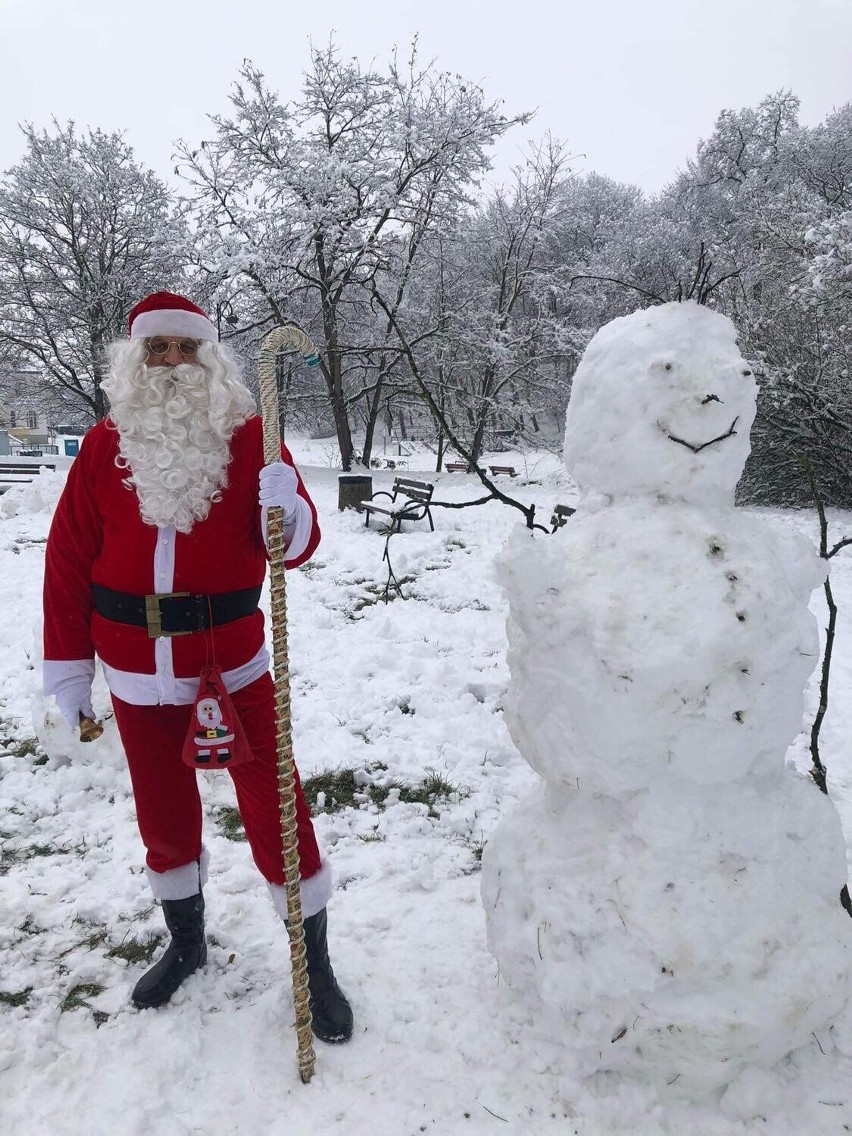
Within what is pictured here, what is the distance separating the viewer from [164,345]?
1974 millimetres

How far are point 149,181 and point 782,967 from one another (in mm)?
18871

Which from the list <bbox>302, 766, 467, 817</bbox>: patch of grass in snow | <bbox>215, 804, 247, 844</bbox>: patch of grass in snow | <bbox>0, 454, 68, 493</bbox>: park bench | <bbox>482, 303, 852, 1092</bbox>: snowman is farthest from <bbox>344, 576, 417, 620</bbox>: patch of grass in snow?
<bbox>0, 454, 68, 493</bbox>: park bench

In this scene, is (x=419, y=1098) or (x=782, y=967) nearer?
(x=782, y=967)

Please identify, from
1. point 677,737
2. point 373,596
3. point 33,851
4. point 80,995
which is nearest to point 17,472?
point 373,596

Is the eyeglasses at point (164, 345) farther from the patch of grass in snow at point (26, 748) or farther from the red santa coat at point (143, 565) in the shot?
the patch of grass in snow at point (26, 748)

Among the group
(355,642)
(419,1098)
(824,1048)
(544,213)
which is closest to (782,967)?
(824,1048)

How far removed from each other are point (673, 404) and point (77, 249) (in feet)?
56.0

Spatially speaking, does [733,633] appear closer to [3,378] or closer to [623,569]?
[623,569]

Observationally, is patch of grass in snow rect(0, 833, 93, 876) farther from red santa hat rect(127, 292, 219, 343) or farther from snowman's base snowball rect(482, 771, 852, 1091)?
red santa hat rect(127, 292, 219, 343)

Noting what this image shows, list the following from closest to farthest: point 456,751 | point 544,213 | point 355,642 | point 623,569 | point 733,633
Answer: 1. point 733,633
2. point 623,569
3. point 456,751
4. point 355,642
5. point 544,213

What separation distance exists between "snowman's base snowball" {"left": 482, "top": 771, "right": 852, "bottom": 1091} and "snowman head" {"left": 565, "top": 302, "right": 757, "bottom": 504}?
798 mm

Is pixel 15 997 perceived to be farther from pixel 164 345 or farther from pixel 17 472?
pixel 17 472

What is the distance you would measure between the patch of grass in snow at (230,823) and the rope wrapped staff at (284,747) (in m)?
1.18

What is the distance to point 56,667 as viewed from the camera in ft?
6.52
